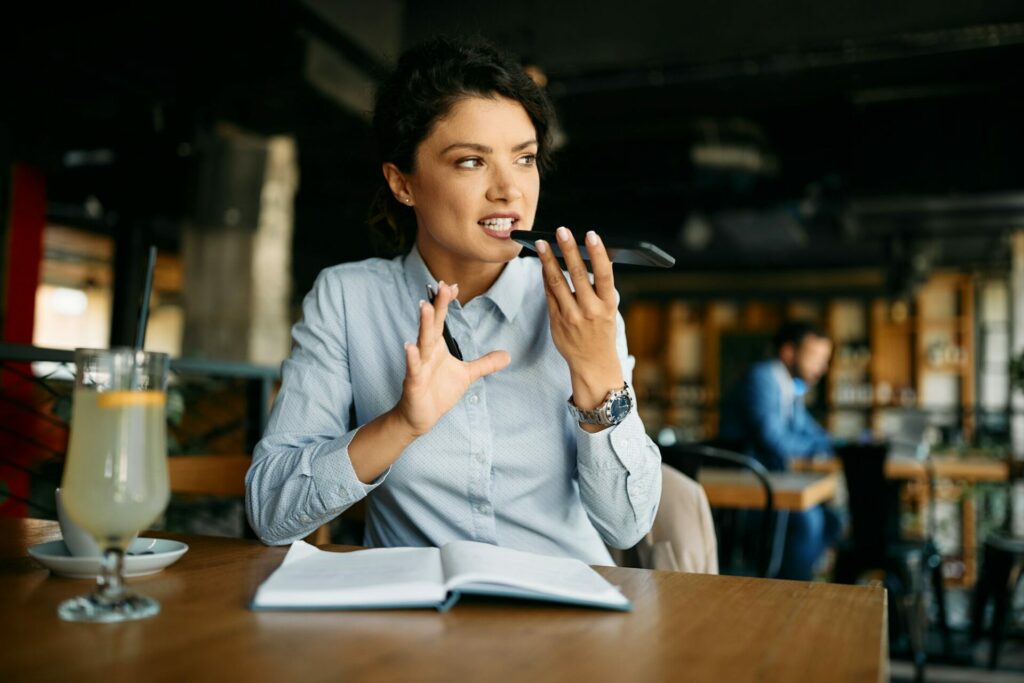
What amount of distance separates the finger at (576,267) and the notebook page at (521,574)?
0.37 meters

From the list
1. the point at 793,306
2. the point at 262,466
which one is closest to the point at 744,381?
the point at 262,466

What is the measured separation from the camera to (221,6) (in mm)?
4305

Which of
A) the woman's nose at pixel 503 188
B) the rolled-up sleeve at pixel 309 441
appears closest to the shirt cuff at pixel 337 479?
the rolled-up sleeve at pixel 309 441

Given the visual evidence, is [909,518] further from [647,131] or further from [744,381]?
[647,131]

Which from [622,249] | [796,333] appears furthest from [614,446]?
[796,333]

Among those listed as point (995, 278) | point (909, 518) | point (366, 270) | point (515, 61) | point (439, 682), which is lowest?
point (909, 518)

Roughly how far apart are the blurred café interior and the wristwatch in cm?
72

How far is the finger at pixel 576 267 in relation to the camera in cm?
112

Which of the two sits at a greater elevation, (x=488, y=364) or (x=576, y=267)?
(x=576, y=267)

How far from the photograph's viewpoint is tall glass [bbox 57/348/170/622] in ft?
2.47

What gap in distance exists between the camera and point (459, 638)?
0.73 metres

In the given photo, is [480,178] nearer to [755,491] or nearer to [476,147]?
[476,147]

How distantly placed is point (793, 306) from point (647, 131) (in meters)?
5.91

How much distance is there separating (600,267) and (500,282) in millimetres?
326
